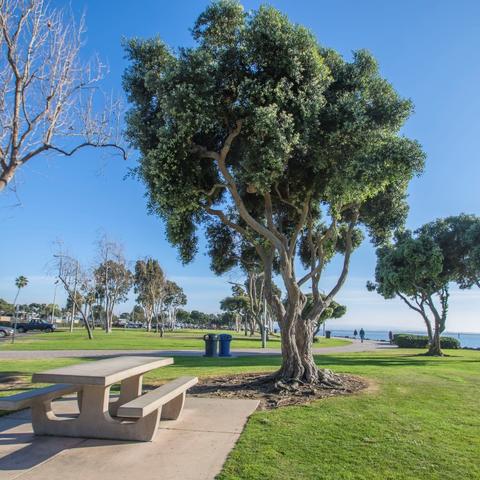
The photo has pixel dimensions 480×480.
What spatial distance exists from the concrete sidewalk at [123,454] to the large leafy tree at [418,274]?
2091 centimetres

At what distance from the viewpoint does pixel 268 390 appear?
9641mm

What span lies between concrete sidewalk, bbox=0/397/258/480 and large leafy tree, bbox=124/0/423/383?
163 inches

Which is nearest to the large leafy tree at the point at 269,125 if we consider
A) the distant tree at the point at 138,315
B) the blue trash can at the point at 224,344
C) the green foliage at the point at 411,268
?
the blue trash can at the point at 224,344

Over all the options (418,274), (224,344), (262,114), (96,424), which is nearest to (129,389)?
(96,424)

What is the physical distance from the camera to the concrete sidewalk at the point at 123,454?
4516mm

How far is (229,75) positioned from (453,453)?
804 cm

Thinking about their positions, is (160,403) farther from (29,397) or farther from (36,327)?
(36,327)

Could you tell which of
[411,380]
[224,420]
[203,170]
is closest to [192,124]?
[203,170]

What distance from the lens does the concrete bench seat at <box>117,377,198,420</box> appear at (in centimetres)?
496

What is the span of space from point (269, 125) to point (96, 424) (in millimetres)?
6063

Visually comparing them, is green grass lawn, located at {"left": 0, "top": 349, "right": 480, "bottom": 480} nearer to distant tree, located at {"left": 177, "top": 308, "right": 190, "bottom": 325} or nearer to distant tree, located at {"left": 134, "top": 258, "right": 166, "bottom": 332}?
distant tree, located at {"left": 134, "top": 258, "right": 166, "bottom": 332}

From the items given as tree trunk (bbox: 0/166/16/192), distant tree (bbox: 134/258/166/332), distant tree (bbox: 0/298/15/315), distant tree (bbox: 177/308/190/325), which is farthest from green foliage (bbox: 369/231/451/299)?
distant tree (bbox: 0/298/15/315)

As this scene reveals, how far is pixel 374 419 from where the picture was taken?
6941 millimetres

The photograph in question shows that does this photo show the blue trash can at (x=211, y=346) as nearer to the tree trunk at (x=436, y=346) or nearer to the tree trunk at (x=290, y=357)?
the tree trunk at (x=290, y=357)
